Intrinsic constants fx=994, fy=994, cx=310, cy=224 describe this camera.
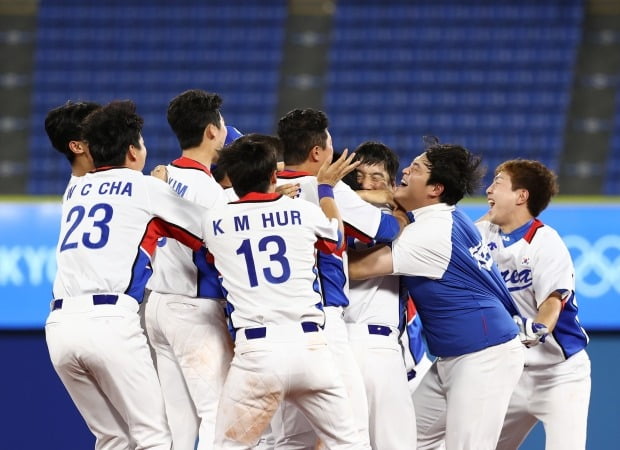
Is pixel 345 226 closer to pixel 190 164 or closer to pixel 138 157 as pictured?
pixel 190 164

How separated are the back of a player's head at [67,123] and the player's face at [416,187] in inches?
59.6

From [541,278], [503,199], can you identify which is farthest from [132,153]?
[541,278]

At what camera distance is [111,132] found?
4336 mm

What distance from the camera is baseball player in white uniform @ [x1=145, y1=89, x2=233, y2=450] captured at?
4.47m

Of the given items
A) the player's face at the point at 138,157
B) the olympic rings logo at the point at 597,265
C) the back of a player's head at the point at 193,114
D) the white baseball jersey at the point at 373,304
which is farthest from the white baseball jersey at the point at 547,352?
the player's face at the point at 138,157

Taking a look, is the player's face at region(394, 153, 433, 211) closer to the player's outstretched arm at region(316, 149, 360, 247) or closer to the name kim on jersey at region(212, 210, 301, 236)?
the player's outstretched arm at region(316, 149, 360, 247)

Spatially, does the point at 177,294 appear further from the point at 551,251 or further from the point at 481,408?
the point at 551,251

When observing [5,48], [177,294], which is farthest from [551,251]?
[5,48]

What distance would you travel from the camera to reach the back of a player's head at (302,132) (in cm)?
451

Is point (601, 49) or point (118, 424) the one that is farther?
point (601, 49)

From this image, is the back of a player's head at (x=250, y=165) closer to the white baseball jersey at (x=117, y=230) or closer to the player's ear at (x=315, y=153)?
the white baseball jersey at (x=117, y=230)

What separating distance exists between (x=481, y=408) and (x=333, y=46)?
335 inches

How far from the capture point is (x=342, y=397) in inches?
159

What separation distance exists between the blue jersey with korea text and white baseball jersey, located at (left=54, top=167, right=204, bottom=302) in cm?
101
